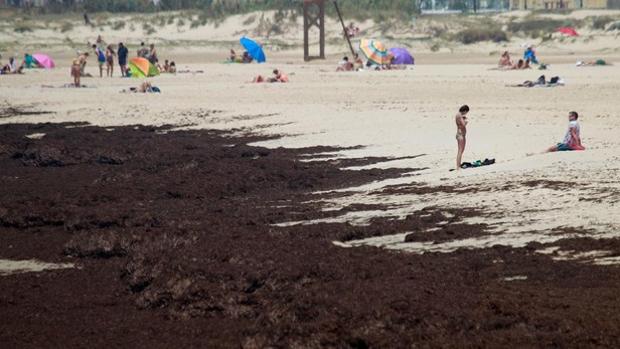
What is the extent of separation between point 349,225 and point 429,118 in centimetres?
1159

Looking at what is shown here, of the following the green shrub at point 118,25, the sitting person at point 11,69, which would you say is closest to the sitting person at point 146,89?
the sitting person at point 11,69

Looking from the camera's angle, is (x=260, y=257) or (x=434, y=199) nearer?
(x=260, y=257)

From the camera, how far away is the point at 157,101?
1256 inches

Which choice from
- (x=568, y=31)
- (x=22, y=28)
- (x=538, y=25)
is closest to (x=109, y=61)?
(x=22, y=28)

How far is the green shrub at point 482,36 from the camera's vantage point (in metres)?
60.4

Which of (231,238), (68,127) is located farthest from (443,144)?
(68,127)

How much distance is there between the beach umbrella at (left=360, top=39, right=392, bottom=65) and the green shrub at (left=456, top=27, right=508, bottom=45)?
56.7 feet

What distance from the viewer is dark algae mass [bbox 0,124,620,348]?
361 inches

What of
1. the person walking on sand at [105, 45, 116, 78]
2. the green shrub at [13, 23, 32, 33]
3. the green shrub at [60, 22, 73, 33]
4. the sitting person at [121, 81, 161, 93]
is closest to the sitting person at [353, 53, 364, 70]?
the person walking on sand at [105, 45, 116, 78]

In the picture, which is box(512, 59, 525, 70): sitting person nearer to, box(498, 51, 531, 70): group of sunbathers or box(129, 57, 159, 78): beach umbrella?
box(498, 51, 531, 70): group of sunbathers

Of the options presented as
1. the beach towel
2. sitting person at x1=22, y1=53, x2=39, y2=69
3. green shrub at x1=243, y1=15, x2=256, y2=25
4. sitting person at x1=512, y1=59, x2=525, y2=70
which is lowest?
the beach towel

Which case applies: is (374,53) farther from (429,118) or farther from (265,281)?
(265,281)

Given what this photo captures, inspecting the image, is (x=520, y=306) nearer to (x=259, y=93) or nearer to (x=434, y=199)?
(x=434, y=199)

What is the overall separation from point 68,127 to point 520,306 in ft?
60.8
